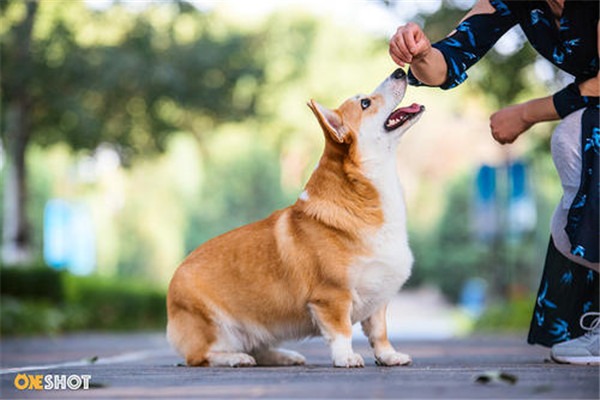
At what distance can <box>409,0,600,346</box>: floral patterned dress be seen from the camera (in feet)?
15.0

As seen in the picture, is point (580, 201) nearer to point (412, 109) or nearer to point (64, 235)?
point (412, 109)

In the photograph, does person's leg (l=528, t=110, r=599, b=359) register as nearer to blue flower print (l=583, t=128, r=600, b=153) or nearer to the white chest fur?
blue flower print (l=583, t=128, r=600, b=153)

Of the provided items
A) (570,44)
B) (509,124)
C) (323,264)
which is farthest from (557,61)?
(323,264)

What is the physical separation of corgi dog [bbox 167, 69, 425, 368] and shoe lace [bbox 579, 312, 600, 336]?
2.61ft

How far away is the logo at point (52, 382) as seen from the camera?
3.72 meters

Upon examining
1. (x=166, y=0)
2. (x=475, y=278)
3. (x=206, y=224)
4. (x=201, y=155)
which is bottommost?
(x=475, y=278)


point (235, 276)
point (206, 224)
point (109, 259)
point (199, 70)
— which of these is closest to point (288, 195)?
point (206, 224)

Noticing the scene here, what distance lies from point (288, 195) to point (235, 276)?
31.5 meters

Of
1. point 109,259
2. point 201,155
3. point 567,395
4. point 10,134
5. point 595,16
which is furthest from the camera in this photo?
point 201,155

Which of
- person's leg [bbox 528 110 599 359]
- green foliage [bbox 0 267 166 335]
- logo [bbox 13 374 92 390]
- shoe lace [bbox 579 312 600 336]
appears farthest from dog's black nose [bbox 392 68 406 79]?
green foliage [bbox 0 267 166 335]

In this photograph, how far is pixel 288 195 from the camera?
36.5 meters

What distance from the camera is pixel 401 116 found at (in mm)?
5008

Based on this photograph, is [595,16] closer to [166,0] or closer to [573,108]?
[573,108]

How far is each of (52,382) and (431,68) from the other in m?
2.12
